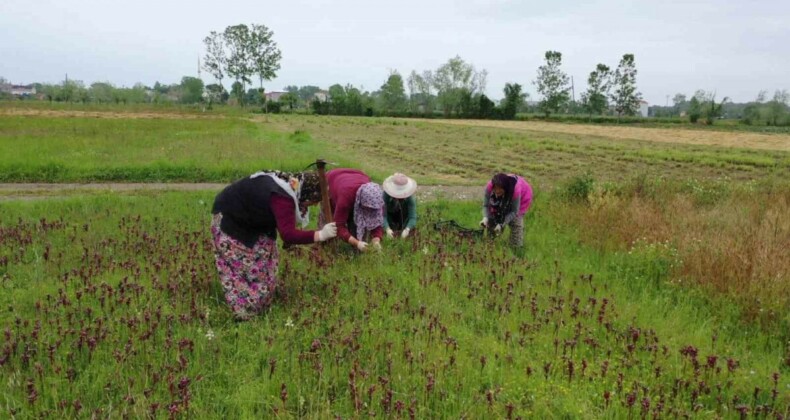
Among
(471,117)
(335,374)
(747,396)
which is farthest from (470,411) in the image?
(471,117)

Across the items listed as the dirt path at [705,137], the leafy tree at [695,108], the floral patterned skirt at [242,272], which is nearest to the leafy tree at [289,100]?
the dirt path at [705,137]

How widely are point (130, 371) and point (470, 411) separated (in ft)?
7.28

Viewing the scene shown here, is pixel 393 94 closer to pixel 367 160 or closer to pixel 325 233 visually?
pixel 367 160

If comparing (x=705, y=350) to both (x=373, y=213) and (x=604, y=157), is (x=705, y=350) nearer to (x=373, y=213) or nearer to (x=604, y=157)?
(x=373, y=213)

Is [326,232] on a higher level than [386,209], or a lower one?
higher

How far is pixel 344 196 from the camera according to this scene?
6.09 metres

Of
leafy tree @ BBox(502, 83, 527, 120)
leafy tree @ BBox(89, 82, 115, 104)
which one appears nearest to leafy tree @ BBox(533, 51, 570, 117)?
leafy tree @ BBox(502, 83, 527, 120)

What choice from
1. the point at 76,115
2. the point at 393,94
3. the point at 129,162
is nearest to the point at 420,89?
the point at 393,94

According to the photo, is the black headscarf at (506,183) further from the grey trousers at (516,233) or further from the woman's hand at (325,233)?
the woman's hand at (325,233)

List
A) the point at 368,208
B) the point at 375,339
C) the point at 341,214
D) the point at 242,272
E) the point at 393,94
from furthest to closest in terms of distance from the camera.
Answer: the point at 393,94, the point at 368,208, the point at 341,214, the point at 242,272, the point at 375,339

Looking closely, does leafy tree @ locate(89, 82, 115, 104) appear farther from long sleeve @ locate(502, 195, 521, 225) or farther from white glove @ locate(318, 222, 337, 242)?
white glove @ locate(318, 222, 337, 242)

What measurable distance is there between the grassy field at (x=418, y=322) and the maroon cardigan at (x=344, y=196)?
0.40 m

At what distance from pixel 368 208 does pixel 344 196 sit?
0.32 m

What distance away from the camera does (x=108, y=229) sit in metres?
7.54
